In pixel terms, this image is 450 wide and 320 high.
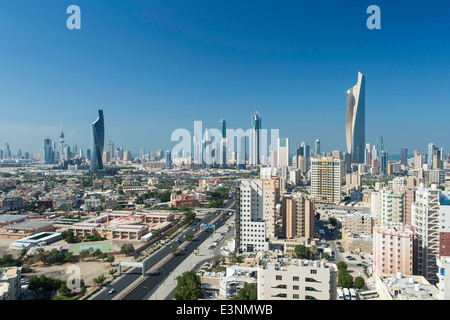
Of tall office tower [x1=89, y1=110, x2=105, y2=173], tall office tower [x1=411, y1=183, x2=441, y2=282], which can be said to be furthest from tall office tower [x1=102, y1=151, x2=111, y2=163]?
tall office tower [x1=411, y1=183, x2=441, y2=282]

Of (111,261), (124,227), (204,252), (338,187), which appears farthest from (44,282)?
(338,187)

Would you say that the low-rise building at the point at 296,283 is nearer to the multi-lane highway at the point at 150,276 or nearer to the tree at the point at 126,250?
the multi-lane highway at the point at 150,276

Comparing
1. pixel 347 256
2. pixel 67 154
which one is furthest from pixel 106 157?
pixel 347 256

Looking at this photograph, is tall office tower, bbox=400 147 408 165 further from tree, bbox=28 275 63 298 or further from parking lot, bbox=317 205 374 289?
tree, bbox=28 275 63 298

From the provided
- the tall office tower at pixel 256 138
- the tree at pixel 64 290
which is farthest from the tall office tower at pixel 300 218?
the tree at pixel 64 290

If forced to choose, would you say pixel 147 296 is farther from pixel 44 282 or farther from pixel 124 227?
pixel 124 227

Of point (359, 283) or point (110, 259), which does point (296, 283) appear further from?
point (110, 259)
